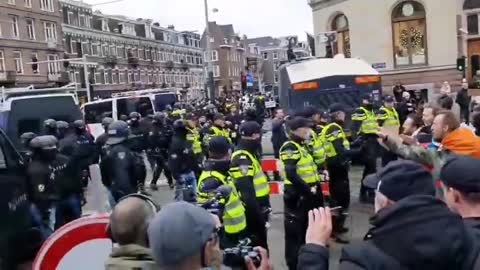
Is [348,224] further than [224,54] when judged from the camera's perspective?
No

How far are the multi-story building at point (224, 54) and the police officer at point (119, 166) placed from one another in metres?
95.0

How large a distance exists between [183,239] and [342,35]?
31953mm

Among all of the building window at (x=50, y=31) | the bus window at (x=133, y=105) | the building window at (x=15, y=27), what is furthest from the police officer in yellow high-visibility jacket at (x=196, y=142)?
the building window at (x=50, y=31)

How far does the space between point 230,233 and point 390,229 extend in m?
3.14

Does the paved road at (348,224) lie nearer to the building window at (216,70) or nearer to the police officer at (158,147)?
the police officer at (158,147)

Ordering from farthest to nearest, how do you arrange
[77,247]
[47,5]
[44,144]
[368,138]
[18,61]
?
1. [47,5]
2. [18,61]
3. [368,138]
4. [44,144]
5. [77,247]

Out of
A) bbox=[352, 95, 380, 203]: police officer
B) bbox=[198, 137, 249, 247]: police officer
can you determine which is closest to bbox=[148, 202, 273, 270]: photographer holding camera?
bbox=[198, 137, 249, 247]: police officer

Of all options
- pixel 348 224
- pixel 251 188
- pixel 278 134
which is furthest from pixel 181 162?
pixel 251 188

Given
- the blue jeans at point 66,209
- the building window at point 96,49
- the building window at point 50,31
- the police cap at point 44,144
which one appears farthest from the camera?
the building window at point 96,49

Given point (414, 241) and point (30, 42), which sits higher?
point (30, 42)

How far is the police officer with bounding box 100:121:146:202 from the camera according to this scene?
8742 millimetres

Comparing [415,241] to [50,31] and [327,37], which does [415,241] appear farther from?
[50,31]

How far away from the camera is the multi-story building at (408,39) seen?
1186 inches

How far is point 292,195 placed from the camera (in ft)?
23.4
